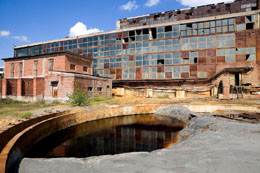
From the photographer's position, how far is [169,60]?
92.5 ft

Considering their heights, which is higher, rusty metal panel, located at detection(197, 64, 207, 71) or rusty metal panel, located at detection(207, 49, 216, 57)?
rusty metal panel, located at detection(207, 49, 216, 57)

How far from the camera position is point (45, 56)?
23609mm

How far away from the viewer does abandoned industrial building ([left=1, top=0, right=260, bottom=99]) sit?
22.5 metres

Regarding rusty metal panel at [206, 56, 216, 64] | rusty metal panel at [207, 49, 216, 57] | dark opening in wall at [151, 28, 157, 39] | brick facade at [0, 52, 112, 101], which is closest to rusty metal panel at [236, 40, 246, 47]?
rusty metal panel at [207, 49, 216, 57]

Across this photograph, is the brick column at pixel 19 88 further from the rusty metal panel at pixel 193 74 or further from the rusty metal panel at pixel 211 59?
the rusty metal panel at pixel 211 59

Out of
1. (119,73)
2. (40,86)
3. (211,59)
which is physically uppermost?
(211,59)

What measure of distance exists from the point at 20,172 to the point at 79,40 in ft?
110

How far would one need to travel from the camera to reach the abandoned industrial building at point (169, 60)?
22.5 metres

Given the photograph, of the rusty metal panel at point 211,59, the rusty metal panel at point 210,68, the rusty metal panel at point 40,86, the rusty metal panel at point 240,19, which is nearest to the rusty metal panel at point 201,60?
the rusty metal panel at point 211,59

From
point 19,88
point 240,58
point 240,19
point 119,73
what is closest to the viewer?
point 19,88

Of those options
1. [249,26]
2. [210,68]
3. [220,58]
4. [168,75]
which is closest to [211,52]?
[220,58]

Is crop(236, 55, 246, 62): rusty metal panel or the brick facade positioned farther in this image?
crop(236, 55, 246, 62): rusty metal panel

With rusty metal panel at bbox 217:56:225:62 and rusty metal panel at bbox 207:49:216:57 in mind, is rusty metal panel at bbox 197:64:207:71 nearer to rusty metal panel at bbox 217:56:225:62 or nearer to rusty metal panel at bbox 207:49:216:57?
rusty metal panel at bbox 207:49:216:57

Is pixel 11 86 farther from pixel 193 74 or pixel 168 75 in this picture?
pixel 193 74
